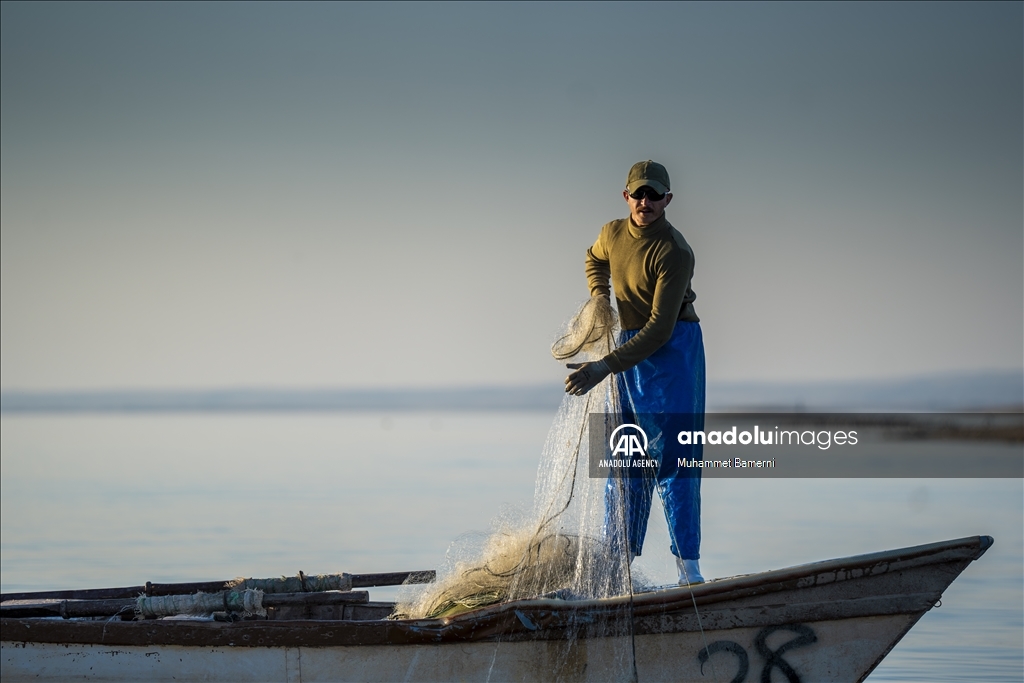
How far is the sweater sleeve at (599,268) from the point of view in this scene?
17.8 ft

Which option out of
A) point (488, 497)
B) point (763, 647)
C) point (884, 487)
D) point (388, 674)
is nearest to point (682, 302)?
point (763, 647)

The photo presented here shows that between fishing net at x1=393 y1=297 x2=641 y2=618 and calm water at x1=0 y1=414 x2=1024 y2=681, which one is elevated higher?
calm water at x1=0 y1=414 x2=1024 y2=681

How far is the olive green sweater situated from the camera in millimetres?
4945

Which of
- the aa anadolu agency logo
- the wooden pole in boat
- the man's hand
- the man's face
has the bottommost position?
the wooden pole in boat

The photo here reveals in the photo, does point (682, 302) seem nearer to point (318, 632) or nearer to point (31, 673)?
point (318, 632)

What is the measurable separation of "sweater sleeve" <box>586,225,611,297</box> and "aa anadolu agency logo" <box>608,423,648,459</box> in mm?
639

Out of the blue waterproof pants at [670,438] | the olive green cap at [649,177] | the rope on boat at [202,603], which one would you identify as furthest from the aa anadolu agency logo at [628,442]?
the rope on boat at [202,603]

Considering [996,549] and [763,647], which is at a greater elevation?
[996,549]

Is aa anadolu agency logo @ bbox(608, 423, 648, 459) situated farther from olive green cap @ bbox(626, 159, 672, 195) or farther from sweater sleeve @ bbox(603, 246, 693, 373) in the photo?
olive green cap @ bbox(626, 159, 672, 195)

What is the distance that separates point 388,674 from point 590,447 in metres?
1.26

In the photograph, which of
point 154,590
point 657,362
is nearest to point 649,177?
point 657,362

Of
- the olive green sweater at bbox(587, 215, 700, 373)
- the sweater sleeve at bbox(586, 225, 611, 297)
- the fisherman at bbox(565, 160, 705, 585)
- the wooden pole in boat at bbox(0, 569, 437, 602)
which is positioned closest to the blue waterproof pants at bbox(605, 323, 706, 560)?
the fisherman at bbox(565, 160, 705, 585)

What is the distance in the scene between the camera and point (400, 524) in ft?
43.3

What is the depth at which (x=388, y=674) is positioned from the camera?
4.93 metres
